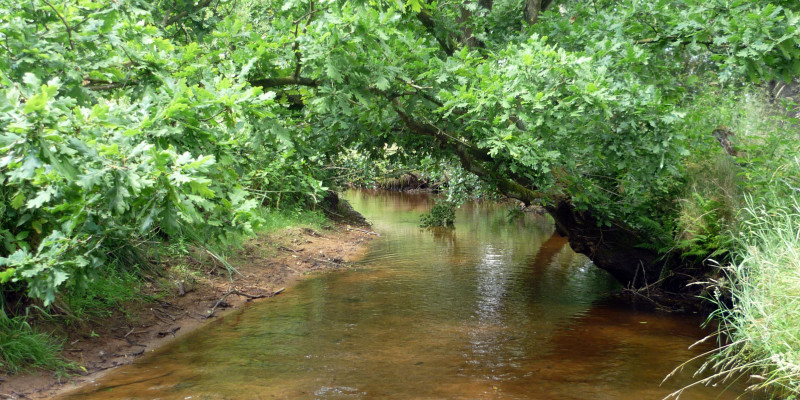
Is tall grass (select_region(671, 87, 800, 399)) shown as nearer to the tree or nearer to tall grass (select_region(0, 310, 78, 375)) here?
the tree

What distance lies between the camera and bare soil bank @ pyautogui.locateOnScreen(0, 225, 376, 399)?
5.60 meters

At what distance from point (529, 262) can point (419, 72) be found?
5.70m

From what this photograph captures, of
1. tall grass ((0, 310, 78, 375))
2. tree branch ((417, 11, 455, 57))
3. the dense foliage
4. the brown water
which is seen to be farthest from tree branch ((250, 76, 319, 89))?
tall grass ((0, 310, 78, 375))

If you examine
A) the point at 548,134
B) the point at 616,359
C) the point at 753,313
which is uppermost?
the point at 548,134

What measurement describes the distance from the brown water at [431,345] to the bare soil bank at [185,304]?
0.22 metres

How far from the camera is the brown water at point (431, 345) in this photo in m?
5.45

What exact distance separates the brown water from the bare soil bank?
221mm

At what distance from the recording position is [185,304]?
793 centimetres

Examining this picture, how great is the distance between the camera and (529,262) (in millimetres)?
12094

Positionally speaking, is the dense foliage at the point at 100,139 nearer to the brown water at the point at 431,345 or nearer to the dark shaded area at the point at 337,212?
the brown water at the point at 431,345

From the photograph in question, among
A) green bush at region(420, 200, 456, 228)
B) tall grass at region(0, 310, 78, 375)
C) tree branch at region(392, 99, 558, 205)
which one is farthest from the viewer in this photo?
green bush at region(420, 200, 456, 228)

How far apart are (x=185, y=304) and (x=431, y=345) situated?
3.35m

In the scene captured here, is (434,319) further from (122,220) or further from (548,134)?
(122,220)

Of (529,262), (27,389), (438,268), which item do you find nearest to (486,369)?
(27,389)
